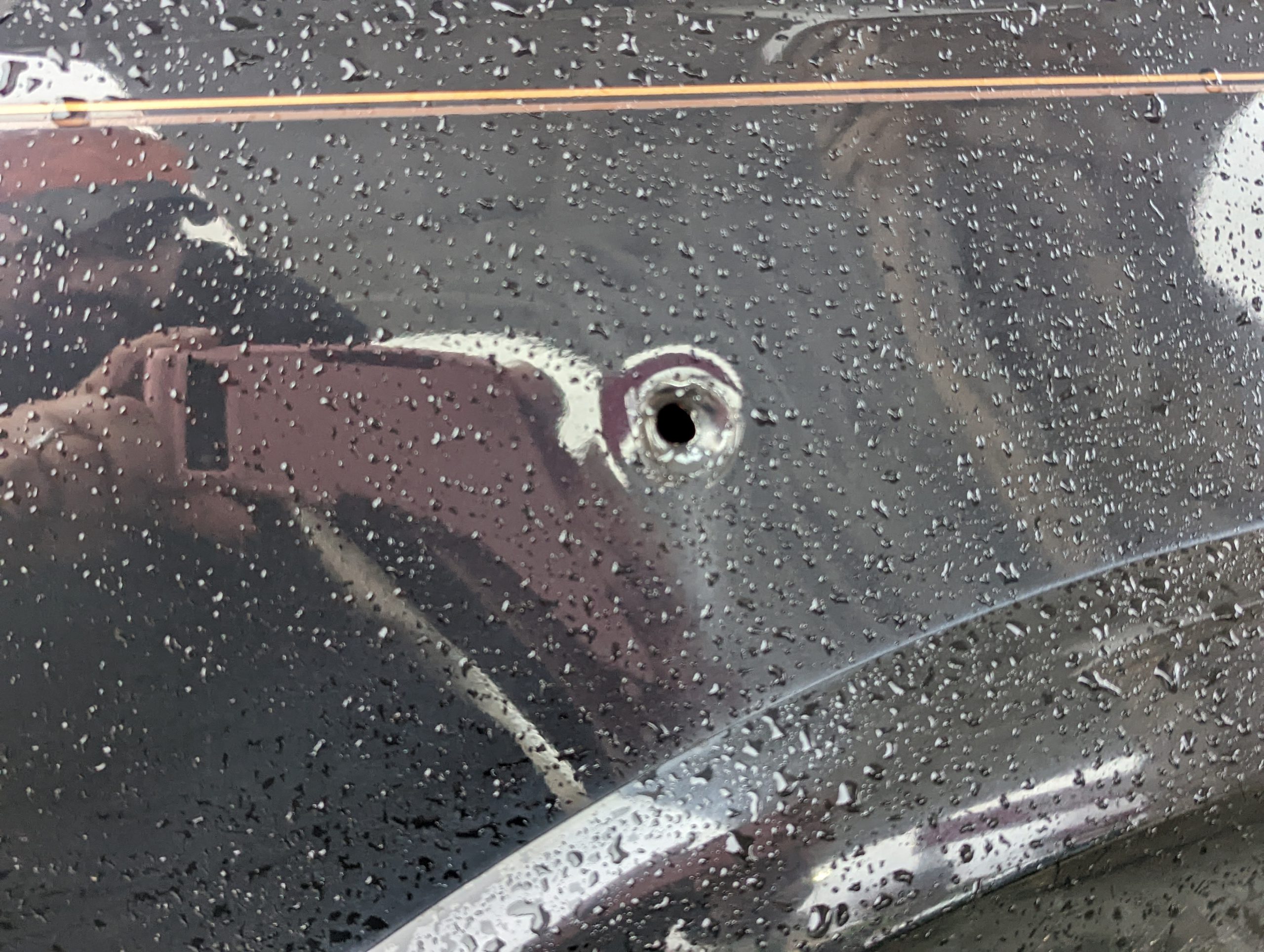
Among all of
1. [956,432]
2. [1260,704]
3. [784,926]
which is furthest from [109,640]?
[1260,704]

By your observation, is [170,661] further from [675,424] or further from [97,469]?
[675,424]

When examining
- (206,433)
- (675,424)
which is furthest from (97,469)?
(675,424)

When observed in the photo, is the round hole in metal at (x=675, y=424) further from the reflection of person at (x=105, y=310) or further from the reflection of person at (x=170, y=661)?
the reflection of person at (x=105, y=310)

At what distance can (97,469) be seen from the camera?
75 centimetres

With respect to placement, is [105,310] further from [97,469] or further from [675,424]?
[675,424]

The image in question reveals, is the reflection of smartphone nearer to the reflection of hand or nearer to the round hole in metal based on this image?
the reflection of hand

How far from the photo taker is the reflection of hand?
29.6 inches

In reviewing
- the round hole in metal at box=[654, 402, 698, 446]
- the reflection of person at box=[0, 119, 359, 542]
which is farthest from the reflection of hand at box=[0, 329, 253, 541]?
the round hole in metal at box=[654, 402, 698, 446]

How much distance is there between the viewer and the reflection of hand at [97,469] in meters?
0.75

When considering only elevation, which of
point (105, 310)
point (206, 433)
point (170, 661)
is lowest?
point (170, 661)

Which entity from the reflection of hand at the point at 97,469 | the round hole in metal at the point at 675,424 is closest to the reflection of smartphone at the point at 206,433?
the reflection of hand at the point at 97,469

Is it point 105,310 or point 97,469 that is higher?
point 105,310

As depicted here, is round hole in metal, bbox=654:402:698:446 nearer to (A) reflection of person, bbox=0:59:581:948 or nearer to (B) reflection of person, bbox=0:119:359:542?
(A) reflection of person, bbox=0:59:581:948

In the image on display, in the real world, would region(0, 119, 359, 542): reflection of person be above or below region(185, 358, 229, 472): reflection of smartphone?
above
